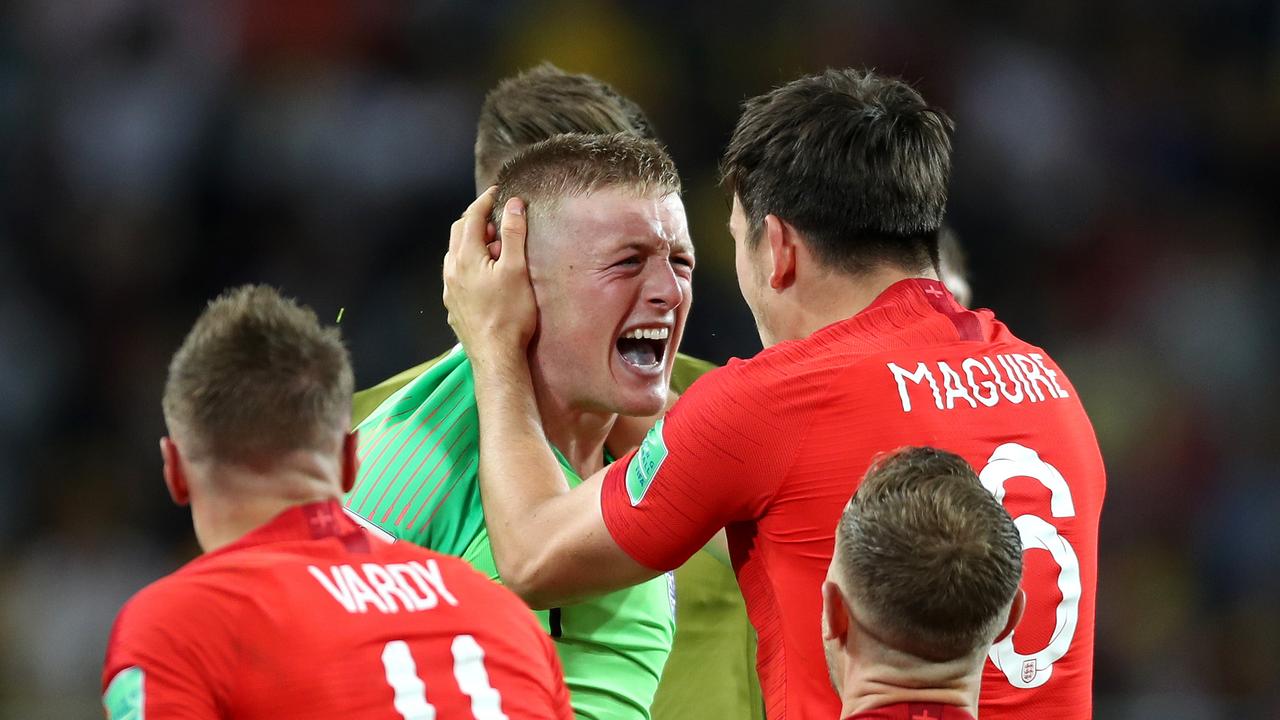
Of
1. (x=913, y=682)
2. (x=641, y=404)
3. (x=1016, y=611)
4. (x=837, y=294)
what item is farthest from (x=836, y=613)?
(x=641, y=404)

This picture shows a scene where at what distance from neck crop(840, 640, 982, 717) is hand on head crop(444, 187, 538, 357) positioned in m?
1.08

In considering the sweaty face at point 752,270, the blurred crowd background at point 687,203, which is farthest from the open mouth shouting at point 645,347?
the blurred crowd background at point 687,203

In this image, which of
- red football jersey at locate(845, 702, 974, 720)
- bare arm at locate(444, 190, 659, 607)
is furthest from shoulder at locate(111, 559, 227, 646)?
red football jersey at locate(845, 702, 974, 720)

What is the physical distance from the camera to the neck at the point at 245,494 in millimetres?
2078

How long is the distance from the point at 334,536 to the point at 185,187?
213 inches

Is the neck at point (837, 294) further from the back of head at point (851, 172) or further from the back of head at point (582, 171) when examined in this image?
the back of head at point (582, 171)

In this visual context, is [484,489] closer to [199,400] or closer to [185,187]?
[199,400]

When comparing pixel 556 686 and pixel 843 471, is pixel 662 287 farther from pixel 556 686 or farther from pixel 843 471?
pixel 556 686

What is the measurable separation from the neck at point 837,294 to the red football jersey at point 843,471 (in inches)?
2.9

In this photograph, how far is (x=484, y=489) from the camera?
9.19ft

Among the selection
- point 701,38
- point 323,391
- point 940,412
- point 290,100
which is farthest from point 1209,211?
point 323,391

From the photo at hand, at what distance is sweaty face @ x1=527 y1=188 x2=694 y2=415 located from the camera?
3.02 m

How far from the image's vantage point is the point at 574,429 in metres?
3.20

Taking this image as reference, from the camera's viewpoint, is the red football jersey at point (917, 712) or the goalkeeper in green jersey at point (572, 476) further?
the goalkeeper in green jersey at point (572, 476)
